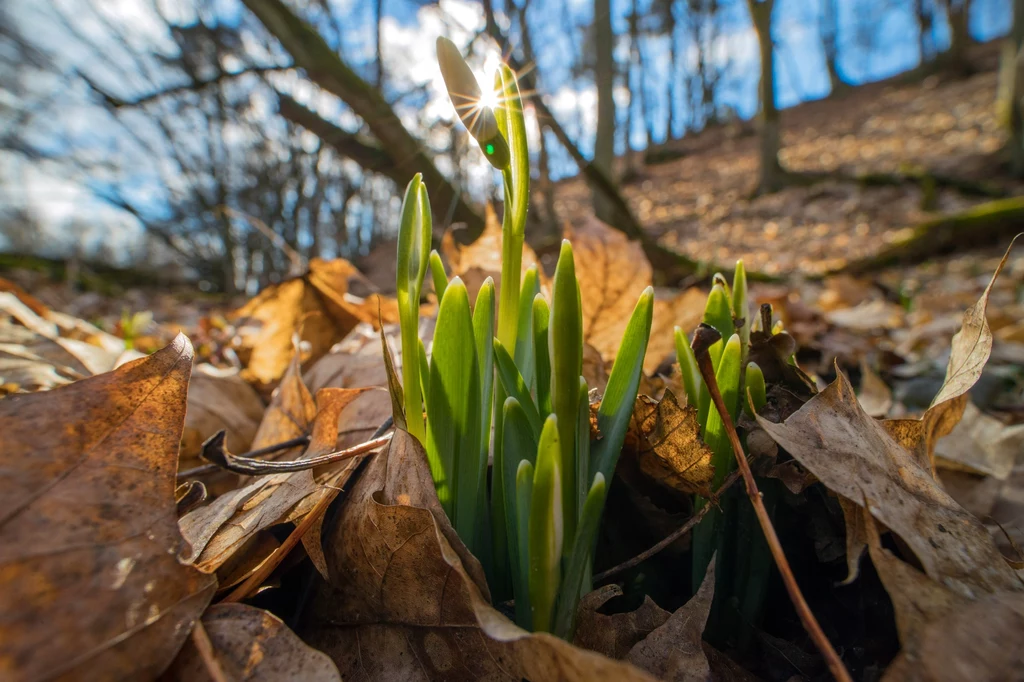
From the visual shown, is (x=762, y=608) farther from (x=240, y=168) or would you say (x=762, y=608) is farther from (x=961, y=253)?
(x=240, y=168)

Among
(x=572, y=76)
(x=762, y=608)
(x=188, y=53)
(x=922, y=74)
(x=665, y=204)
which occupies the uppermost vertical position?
(x=922, y=74)

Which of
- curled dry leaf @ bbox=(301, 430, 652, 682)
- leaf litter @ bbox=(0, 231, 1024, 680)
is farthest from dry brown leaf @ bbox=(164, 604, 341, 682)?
curled dry leaf @ bbox=(301, 430, 652, 682)

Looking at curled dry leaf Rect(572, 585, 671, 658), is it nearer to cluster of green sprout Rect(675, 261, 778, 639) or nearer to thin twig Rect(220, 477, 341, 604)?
cluster of green sprout Rect(675, 261, 778, 639)

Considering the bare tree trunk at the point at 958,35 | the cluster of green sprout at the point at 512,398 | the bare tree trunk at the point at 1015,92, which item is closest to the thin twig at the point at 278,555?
the cluster of green sprout at the point at 512,398

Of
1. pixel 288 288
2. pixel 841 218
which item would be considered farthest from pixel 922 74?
pixel 288 288

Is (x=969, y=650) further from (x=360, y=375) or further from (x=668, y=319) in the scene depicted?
(x=360, y=375)

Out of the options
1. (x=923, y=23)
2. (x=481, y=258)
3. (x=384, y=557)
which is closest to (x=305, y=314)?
(x=481, y=258)
